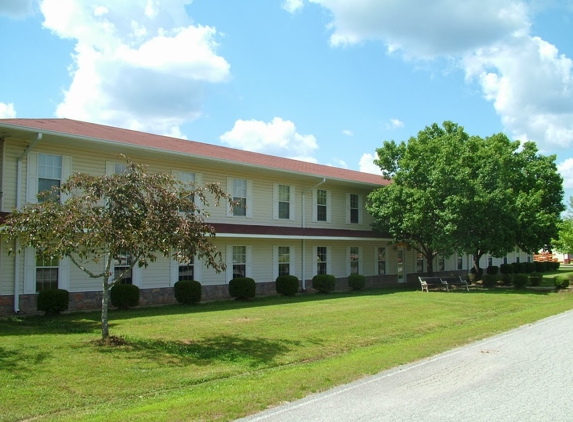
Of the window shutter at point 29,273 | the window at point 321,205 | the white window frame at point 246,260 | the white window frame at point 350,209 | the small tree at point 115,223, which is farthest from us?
the white window frame at point 350,209

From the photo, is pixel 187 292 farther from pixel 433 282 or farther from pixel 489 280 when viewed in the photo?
pixel 489 280

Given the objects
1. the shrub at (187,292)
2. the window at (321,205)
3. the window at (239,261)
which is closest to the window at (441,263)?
the window at (321,205)

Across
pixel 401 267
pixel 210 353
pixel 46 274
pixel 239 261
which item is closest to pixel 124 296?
pixel 46 274

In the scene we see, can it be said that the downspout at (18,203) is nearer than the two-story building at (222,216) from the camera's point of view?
Yes

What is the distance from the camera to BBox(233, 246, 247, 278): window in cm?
2147

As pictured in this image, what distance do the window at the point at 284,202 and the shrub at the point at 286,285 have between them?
3.15 metres

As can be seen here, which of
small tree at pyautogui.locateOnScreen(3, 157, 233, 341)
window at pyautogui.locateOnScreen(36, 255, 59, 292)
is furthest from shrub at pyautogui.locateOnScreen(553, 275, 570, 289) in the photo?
window at pyautogui.locateOnScreen(36, 255, 59, 292)

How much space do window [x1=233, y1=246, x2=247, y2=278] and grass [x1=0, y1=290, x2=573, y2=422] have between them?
3412 mm

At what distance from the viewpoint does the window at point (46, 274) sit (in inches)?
633

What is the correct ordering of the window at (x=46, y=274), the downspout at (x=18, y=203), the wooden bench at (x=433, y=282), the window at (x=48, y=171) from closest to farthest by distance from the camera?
the downspout at (x=18, y=203), the window at (x=46, y=274), the window at (x=48, y=171), the wooden bench at (x=433, y=282)

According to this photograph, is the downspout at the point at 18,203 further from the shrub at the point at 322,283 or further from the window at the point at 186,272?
the shrub at the point at 322,283

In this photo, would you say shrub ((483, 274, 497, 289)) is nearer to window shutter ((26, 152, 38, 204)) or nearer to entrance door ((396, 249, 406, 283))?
entrance door ((396, 249, 406, 283))

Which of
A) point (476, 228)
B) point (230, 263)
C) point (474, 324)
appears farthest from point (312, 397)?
point (476, 228)

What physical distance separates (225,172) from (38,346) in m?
12.3
